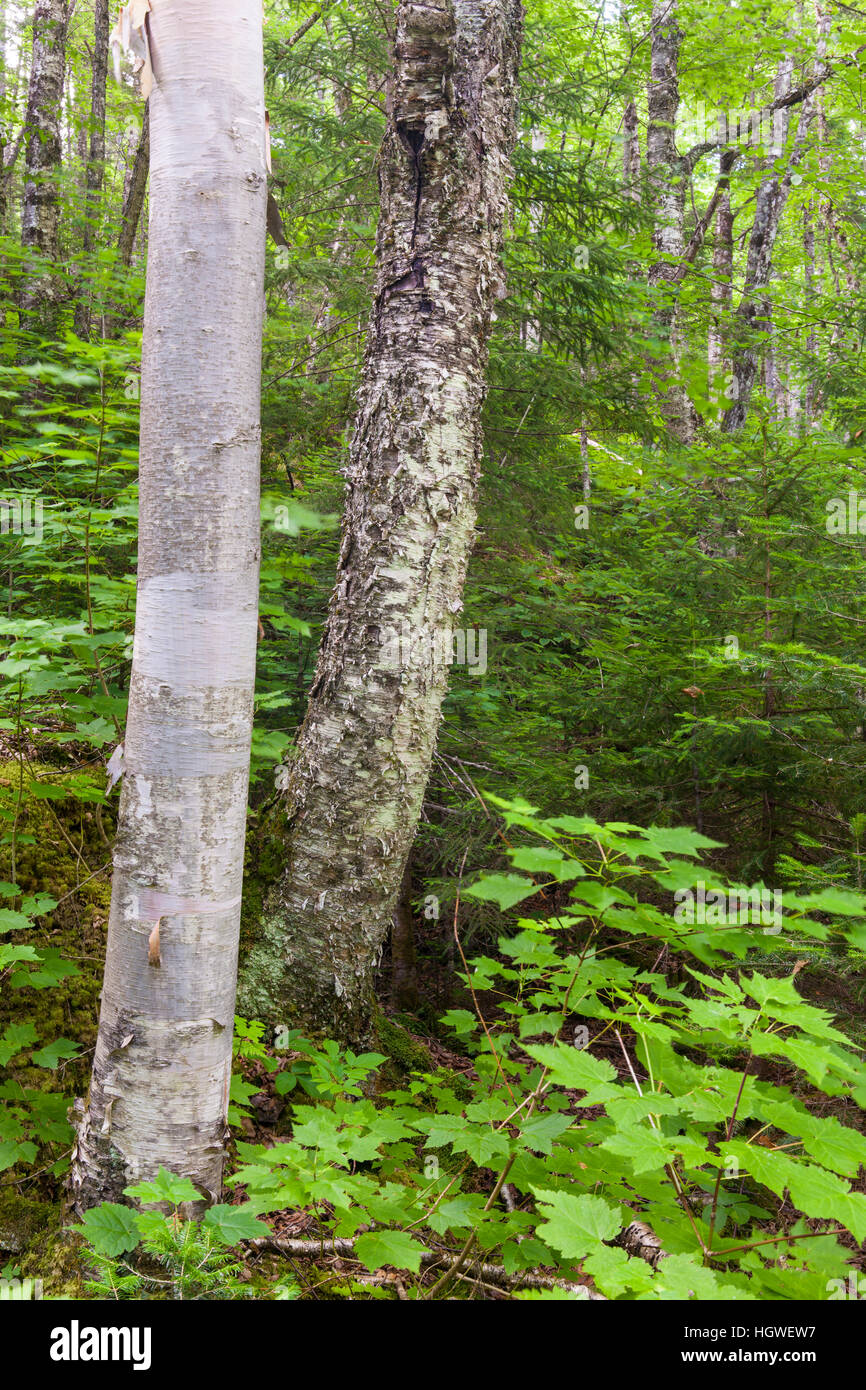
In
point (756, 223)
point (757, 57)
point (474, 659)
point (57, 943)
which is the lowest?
point (57, 943)

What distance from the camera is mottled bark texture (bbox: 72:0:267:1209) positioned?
5.83ft

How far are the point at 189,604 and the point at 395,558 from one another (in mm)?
1127

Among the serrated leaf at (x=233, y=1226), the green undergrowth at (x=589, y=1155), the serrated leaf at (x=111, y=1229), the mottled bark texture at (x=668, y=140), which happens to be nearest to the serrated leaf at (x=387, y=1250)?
the green undergrowth at (x=589, y=1155)

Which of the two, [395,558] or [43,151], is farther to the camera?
[43,151]

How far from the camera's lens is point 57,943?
2.74 metres

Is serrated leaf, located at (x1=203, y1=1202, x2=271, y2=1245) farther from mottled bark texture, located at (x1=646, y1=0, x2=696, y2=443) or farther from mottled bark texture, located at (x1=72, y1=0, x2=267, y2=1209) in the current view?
mottled bark texture, located at (x1=646, y1=0, x2=696, y2=443)

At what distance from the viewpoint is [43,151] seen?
708 cm

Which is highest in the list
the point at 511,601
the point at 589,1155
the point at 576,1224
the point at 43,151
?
the point at 43,151

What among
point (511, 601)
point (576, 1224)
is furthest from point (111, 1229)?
point (511, 601)

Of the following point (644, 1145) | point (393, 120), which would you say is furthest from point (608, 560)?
point (644, 1145)

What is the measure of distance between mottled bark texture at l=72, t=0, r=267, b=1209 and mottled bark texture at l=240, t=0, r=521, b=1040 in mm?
904

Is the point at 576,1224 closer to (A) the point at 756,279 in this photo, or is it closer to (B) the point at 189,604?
(B) the point at 189,604
